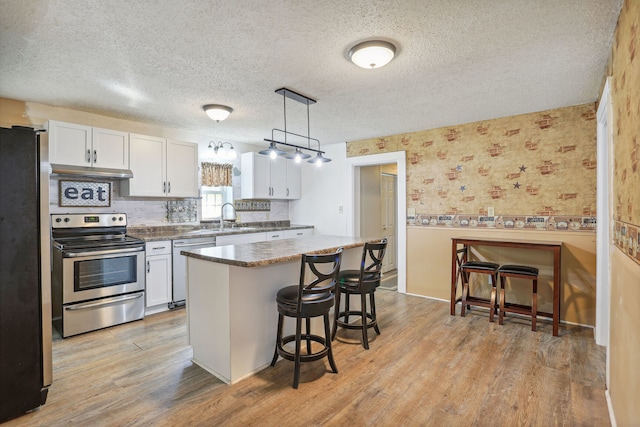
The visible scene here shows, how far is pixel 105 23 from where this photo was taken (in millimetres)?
1960

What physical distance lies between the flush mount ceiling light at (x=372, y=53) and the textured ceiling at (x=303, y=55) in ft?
0.19

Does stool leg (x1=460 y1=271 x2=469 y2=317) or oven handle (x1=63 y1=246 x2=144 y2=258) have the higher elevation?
oven handle (x1=63 y1=246 x2=144 y2=258)

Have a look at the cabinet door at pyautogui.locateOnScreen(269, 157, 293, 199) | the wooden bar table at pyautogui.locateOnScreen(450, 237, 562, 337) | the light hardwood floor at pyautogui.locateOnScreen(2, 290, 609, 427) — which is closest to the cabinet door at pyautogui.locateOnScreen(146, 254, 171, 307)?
the light hardwood floor at pyautogui.locateOnScreen(2, 290, 609, 427)

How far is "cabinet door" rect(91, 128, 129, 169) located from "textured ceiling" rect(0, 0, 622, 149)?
28 centimetres

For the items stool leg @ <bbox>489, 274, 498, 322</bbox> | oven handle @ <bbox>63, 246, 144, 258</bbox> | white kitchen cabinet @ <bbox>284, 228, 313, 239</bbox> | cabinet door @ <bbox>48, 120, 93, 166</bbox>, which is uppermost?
cabinet door @ <bbox>48, 120, 93, 166</bbox>

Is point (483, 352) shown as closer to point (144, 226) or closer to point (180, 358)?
point (180, 358)

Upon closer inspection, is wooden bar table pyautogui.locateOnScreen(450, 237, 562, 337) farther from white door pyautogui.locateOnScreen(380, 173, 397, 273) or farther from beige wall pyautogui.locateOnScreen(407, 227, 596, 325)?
white door pyautogui.locateOnScreen(380, 173, 397, 273)

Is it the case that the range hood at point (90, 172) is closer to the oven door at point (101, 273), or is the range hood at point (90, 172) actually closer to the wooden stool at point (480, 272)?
the oven door at point (101, 273)

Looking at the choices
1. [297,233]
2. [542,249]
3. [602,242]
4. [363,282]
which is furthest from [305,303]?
[297,233]

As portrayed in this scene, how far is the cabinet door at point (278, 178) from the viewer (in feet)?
18.3

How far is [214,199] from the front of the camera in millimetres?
5156

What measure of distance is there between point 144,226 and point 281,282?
8.38ft

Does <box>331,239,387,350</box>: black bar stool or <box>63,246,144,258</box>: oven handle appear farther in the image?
<box>63,246,144,258</box>: oven handle

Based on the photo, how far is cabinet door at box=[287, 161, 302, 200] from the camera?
586cm
